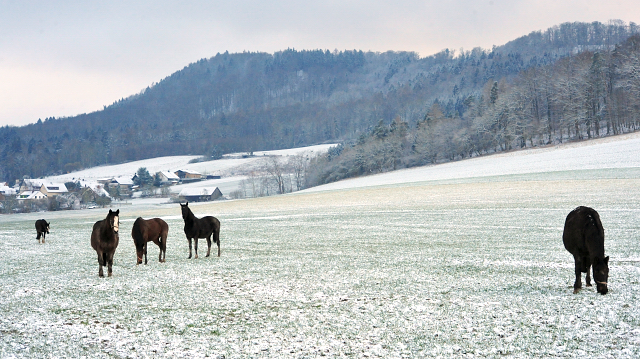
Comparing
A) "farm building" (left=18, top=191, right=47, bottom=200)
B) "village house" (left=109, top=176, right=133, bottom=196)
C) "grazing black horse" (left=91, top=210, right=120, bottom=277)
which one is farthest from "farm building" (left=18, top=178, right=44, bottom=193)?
"grazing black horse" (left=91, top=210, right=120, bottom=277)

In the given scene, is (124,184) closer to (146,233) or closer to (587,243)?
(146,233)

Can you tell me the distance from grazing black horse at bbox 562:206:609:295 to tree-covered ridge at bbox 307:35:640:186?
88273mm

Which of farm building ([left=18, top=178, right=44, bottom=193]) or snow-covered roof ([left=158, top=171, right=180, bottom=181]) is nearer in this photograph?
farm building ([left=18, top=178, right=44, bottom=193])

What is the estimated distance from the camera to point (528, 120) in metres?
98.0

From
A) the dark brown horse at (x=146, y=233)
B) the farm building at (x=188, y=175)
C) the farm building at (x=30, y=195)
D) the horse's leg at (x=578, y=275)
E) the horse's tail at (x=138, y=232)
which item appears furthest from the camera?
the farm building at (x=188, y=175)

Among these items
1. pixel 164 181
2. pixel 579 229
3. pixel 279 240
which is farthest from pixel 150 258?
pixel 164 181

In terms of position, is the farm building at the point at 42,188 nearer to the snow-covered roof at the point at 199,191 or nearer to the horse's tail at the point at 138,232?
the snow-covered roof at the point at 199,191

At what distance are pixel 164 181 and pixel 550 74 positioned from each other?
5384 inches

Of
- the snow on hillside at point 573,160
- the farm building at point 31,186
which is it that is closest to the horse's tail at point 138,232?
the snow on hillside at point 573,160

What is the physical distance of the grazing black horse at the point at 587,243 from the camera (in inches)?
359

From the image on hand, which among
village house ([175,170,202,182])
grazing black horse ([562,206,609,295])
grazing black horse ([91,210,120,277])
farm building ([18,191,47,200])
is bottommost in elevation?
grazing black horse ([562,206,609,295])

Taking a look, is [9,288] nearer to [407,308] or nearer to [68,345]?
[68,345]

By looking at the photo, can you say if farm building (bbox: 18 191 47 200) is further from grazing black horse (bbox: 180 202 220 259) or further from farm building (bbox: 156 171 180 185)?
grazing black horse (bbox: 180 202 220 259)

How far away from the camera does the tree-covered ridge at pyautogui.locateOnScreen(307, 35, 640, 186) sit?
87125 millimetres
